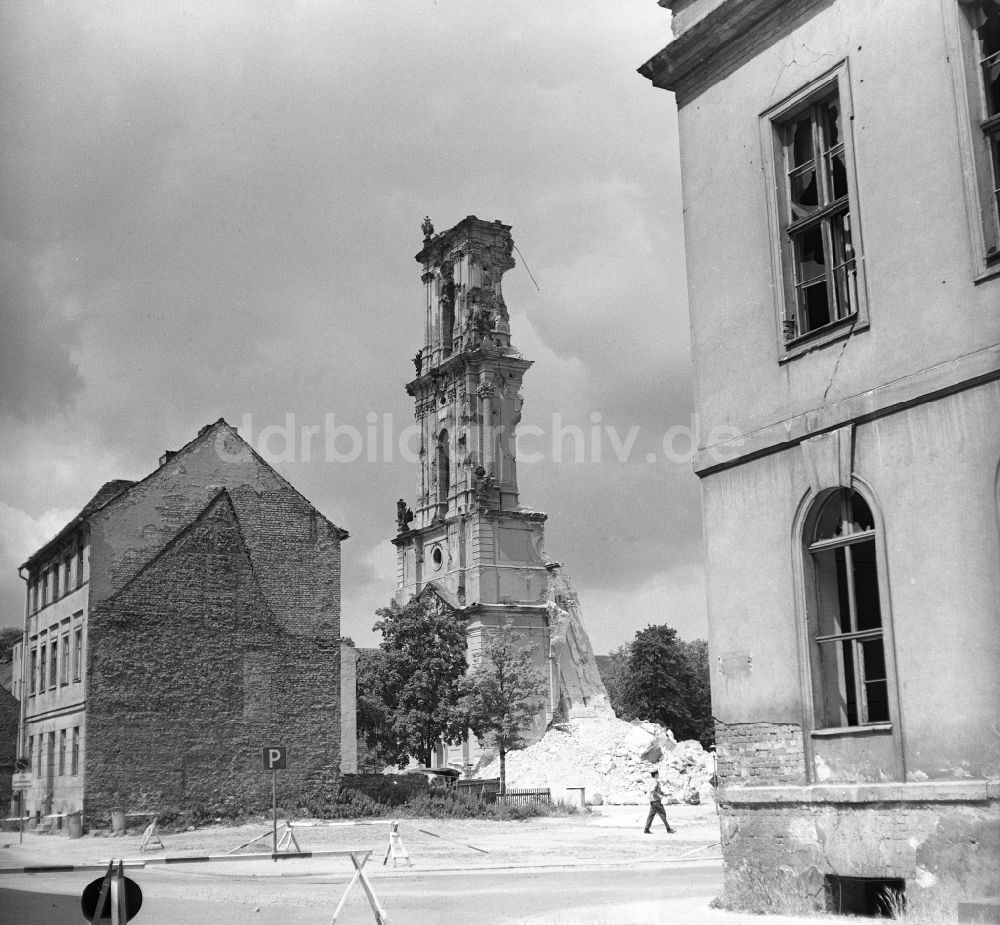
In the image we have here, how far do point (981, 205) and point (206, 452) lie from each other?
29450mm

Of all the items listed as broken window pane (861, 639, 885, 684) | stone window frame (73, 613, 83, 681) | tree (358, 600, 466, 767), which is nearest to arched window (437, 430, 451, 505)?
tree (358, 600, 466, 767)

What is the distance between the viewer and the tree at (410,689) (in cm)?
5600

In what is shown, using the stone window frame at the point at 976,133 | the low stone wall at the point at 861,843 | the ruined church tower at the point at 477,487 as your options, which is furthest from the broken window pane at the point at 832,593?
the ruined church tower at the point at 477,487

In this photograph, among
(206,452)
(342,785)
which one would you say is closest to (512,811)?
(342,785)

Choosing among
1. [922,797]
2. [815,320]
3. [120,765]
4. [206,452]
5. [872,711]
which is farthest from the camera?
[206,452]

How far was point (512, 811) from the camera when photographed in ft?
122

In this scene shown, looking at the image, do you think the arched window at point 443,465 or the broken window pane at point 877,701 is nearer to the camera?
the broken window pane at point 877,701

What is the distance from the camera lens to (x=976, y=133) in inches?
427

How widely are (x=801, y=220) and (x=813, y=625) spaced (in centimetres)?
421

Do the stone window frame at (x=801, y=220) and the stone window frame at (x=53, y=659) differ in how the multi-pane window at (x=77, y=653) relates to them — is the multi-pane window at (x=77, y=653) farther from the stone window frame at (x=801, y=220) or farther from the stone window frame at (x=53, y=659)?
the stone window frame at (x=801, y=220)

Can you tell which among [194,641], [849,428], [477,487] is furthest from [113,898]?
[477,487]

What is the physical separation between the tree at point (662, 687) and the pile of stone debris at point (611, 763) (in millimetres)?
15681

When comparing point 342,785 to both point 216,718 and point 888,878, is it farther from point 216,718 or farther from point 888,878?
point 888,878

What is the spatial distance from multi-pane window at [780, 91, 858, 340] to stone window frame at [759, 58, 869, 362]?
15 millimetres
